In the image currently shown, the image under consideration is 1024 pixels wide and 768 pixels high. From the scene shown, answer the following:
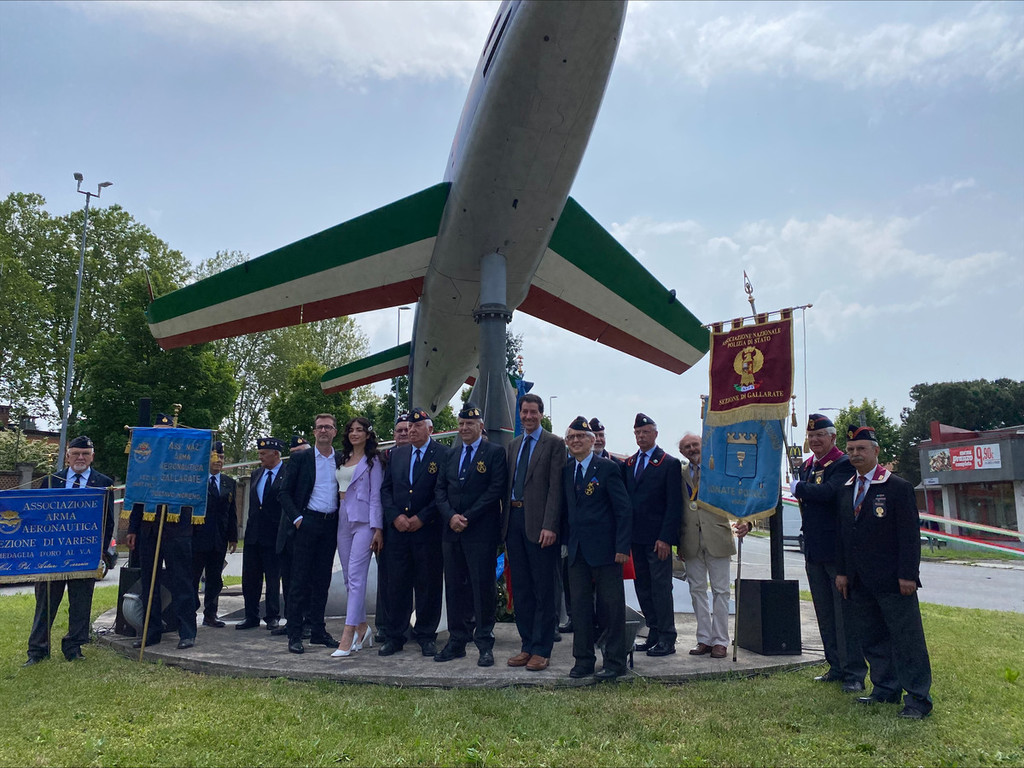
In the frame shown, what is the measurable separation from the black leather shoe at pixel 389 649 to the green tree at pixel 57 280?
28.5 metres

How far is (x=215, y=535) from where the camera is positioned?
698 cm

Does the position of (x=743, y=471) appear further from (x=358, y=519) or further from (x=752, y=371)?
(x=358, y=519)

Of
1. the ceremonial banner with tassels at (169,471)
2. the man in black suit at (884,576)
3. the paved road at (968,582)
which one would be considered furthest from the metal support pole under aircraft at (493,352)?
the paved road at (968,582)

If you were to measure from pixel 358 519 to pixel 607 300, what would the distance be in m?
5.39

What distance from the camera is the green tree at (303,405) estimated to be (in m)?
29.5

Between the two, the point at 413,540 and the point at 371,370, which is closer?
the point at 413,540

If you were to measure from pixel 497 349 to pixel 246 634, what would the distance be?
3.70 meters

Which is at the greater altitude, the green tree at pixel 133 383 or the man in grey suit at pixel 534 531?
the green tree at pixel 133 383

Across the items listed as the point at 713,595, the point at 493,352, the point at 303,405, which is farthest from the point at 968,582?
the point at 303,405

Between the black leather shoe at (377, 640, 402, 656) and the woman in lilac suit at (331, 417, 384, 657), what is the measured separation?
25 centimetres

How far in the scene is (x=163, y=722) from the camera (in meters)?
3.50

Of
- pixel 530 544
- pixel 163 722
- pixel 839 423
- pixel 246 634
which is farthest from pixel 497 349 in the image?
pixel 839 423

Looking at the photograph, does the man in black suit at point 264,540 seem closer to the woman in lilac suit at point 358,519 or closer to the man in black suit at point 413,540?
the woman in lilac suit at point 358,519

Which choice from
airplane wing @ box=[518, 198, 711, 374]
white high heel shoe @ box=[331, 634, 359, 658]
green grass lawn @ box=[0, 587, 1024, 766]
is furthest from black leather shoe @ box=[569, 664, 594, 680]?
airplane wing @ box=[518, 198, 711, 374]
